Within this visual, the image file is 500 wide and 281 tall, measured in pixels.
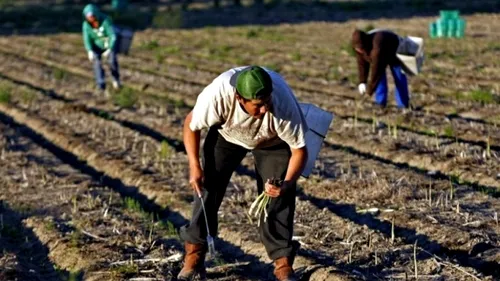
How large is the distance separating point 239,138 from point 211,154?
0.25 metres

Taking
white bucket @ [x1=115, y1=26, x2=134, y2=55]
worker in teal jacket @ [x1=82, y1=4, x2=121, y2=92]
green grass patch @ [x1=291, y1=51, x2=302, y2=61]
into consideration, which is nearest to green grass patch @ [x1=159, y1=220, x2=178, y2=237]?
worker in teal jacket @ [x1=82, y1=4, x2=121, y2=92]

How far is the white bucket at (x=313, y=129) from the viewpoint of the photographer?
685cm

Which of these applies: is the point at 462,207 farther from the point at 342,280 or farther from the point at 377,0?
the point at 377,0

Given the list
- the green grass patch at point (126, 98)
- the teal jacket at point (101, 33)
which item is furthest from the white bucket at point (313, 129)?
the teal jacket at point (101, 33)

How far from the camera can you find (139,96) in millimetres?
16844

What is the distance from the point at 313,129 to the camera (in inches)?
271

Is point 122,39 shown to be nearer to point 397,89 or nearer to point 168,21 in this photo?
point 397,89

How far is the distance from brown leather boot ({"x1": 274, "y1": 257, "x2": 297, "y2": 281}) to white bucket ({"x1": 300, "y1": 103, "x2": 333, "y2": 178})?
1.85 feet

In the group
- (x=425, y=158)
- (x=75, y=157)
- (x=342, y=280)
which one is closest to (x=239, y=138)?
(x=342, y=280)

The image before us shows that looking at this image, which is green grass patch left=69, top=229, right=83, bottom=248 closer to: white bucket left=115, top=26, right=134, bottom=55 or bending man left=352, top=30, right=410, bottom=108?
bending man left=352, top=30, right=410, bottom=108

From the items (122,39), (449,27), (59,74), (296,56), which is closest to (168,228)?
(122,39)

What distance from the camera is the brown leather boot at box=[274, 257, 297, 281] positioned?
261 inches

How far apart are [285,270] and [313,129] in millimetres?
918

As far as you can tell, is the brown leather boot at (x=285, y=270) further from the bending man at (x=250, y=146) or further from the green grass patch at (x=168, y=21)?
the green grass patch at (x=168, y=21)
